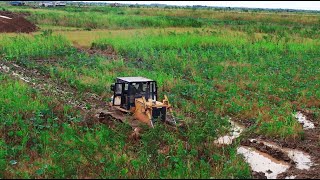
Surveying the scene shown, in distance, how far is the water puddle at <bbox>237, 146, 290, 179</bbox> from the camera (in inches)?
345

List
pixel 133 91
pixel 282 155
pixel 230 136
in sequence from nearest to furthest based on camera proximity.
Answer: pixel 282 155 < pixel 230 136 < pixel 133 91

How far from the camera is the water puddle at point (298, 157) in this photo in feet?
29.9

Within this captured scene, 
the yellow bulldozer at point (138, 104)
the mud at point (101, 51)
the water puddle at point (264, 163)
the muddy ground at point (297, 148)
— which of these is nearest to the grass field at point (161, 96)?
the mud at point (101, 51)

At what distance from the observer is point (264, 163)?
30.6ft

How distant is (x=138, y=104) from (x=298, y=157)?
426 cm

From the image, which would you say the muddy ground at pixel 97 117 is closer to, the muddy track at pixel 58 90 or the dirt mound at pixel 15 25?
the muddy track at pixel 58 90

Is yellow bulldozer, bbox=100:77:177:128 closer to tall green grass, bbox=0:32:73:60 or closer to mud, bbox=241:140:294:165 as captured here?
mud, bbox=241:140:294:165

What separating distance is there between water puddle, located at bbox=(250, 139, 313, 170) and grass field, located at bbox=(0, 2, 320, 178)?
25.0 inches

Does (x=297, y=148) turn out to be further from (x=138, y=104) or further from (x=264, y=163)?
(x=138, y=104)

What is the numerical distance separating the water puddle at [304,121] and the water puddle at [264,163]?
279cm

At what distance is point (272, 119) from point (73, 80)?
8.15 meters

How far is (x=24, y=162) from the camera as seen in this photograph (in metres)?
8.28

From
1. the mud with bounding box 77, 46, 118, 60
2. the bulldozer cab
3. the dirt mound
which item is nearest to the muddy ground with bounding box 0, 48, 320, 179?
the bulldozer cab

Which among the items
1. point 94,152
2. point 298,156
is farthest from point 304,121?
point 94,152
